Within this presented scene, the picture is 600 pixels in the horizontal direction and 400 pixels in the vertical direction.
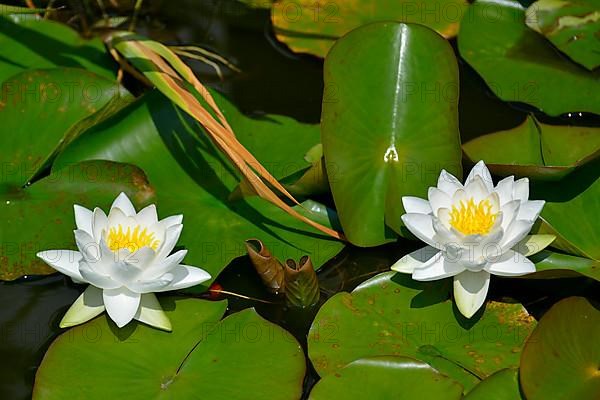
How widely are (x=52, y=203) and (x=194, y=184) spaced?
43 cm

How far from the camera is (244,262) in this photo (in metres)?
2.39

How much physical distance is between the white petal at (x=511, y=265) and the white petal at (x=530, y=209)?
0.10 meters

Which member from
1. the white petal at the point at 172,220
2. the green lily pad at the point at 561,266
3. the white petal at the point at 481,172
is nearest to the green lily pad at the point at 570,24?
the white petal at the point at 481,172

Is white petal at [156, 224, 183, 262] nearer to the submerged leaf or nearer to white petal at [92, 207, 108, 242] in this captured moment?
white petal at [92, 207, 108, 242]

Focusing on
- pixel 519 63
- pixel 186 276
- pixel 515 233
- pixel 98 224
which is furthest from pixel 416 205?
pixel 519 63

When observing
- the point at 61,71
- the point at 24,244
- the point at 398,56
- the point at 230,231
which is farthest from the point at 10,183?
the point at 398,56

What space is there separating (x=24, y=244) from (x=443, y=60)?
4.47ft

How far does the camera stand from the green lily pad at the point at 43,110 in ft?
8.12

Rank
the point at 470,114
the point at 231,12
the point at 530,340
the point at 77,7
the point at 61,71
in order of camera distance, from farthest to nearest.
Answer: the point at 231,12
the point at 77,7
the point at 470,114
the point at 61,71
the point at 530,340

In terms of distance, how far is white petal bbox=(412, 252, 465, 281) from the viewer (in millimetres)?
2068

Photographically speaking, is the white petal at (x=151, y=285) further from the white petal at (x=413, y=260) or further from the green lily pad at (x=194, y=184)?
the white petal at (x=413, y=260)

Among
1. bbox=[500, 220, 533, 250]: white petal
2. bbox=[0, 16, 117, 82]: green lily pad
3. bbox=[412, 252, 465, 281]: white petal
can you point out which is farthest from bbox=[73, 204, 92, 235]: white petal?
bbox=[500, 220, 533, 250]: white petal

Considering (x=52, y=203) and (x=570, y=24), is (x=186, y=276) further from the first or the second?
(x=570, y=24)

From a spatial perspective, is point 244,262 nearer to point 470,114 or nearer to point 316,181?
point 316,181
